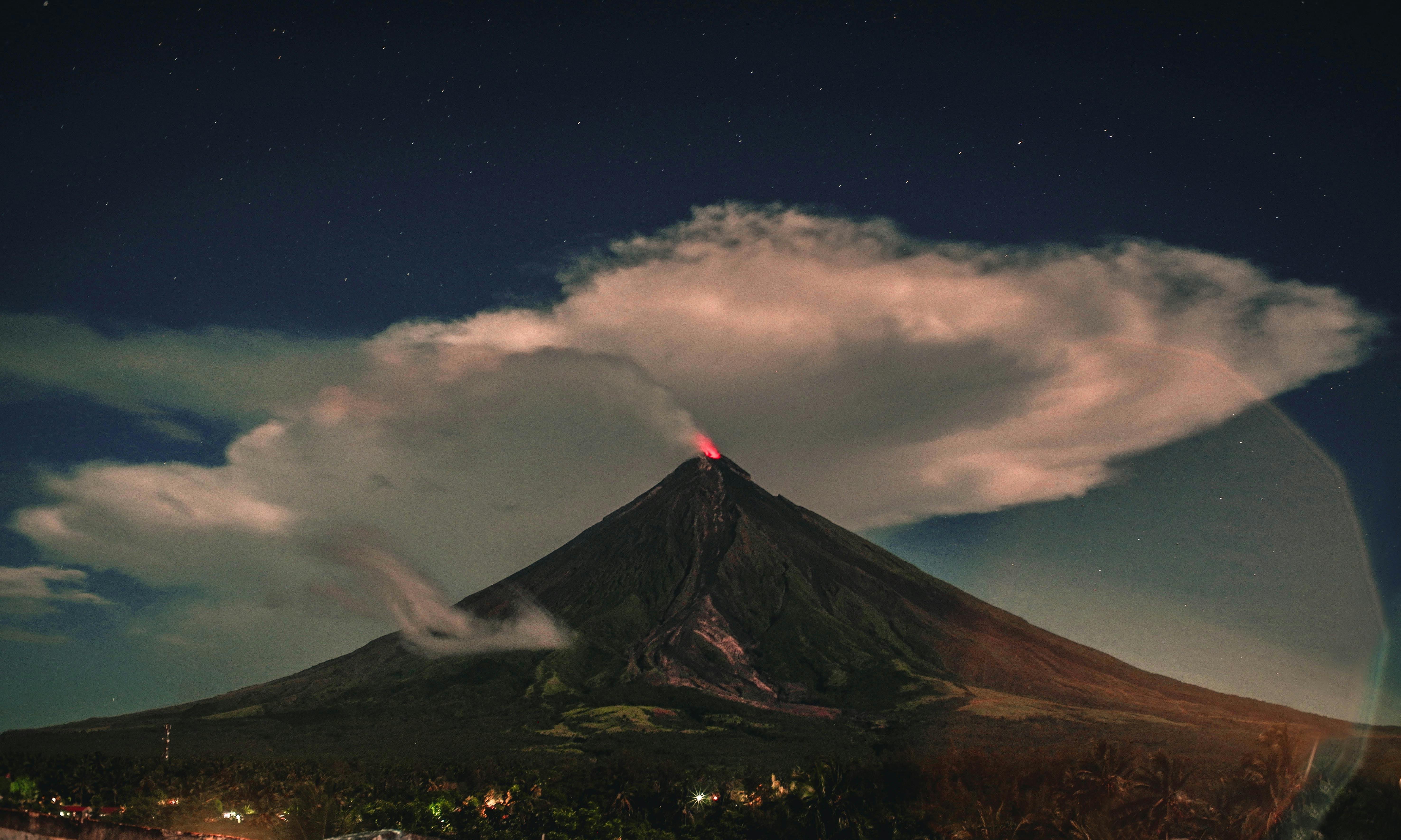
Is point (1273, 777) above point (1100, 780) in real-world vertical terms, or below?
above

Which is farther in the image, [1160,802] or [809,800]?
[809,800]

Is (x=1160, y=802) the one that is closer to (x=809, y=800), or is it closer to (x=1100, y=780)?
(x=1100, y=780)

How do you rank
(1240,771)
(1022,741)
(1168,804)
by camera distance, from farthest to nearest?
(1022,741), (1240,771), (1168,804)

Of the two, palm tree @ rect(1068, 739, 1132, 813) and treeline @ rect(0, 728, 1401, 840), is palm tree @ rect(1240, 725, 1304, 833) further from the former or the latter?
palm tree @ rect(1068, 739, 1132, 813)

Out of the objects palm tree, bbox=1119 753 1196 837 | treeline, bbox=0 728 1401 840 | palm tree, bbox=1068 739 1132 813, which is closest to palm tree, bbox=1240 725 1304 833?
treeline, bbox=0 728 1401 840

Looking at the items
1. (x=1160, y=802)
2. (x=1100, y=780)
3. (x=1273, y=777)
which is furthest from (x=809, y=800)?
(x=1273, y=777)

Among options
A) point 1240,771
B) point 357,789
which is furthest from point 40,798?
point 1240,771

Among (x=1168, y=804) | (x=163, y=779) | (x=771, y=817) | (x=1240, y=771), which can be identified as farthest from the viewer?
(x=163, y=779)

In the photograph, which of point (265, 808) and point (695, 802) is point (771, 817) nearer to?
point (695, 802)
